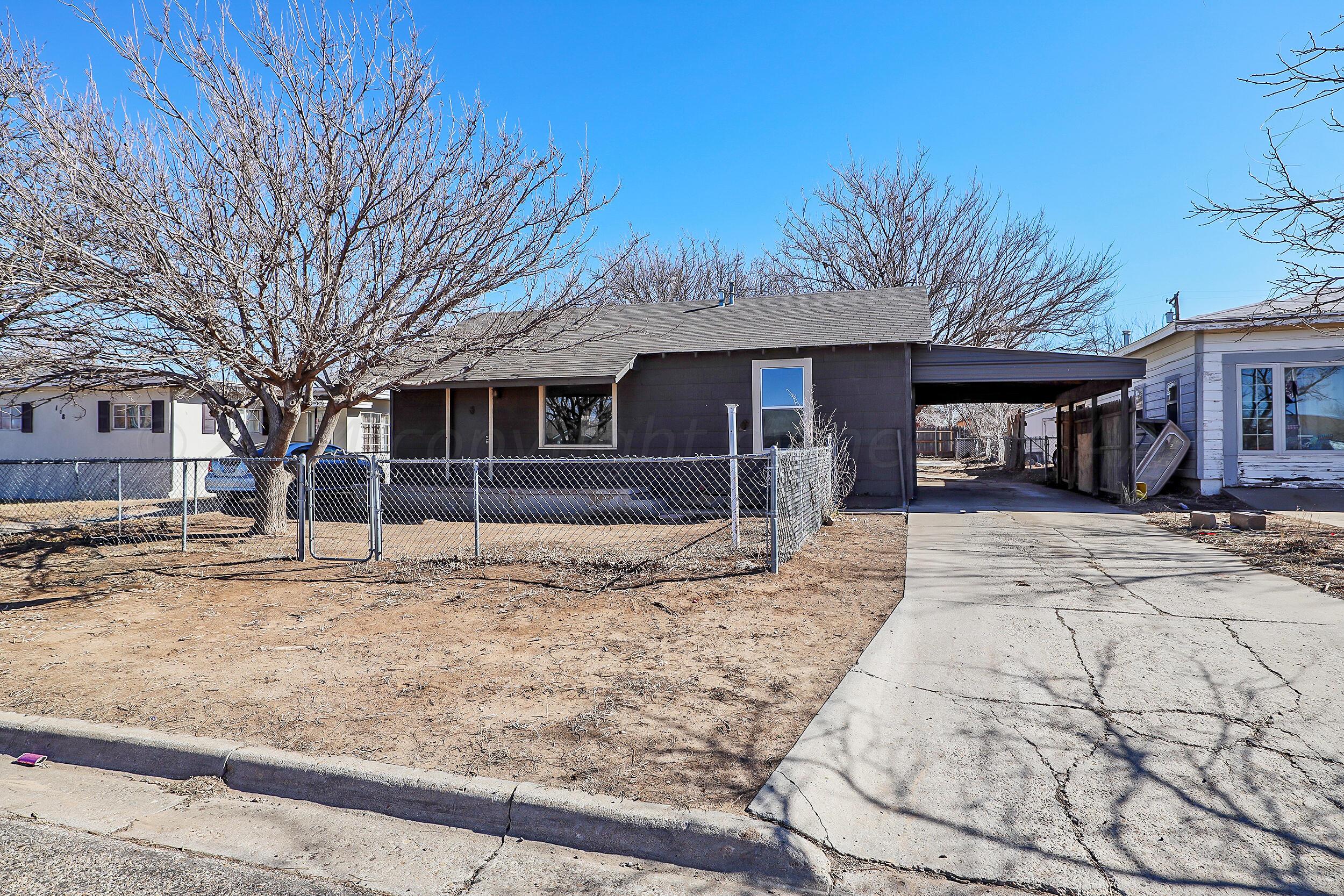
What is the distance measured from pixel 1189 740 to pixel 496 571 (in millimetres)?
5545

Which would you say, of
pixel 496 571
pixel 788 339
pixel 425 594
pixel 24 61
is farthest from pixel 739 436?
pixel 24 61

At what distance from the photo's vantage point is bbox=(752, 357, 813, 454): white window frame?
42.1ft

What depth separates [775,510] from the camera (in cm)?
634

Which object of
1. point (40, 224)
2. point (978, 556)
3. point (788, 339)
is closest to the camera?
point (40, 224)

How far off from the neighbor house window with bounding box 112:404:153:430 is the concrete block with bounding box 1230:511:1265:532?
Result: 75.1ft

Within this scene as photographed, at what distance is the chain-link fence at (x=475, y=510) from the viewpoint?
747 cm

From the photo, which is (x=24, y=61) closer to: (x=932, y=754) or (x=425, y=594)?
(x=425, y=594)

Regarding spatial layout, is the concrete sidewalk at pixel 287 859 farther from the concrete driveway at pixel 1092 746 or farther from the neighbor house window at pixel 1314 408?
the neighbor house window at pixel 1314 408

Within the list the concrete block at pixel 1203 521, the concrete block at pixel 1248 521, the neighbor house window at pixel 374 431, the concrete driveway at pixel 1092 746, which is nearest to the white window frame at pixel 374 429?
the neighbor house window at pixel 374 431

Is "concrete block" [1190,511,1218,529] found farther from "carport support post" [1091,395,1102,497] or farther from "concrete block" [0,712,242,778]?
"concrete block" [0,712,242,778]

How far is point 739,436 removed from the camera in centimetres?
1320

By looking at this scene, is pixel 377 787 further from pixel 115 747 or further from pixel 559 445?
pixel 559 445

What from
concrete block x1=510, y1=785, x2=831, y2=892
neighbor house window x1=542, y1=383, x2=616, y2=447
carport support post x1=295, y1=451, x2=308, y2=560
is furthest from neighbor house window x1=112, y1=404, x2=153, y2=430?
concrete block x1=510, y1=785, x2=831, y2=892

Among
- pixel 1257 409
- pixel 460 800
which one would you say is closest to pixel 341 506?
pixel 460 800
